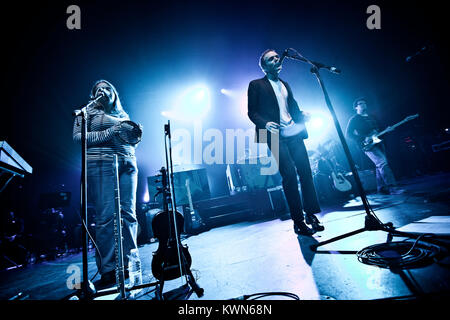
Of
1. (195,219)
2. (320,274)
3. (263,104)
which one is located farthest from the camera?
(195,219)

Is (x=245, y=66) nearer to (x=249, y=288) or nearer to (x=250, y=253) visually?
(x=250, y=253)

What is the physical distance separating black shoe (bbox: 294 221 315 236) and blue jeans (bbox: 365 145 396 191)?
3.45 metres

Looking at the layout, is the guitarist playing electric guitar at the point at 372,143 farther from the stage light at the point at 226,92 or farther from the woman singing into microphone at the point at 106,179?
the woman singing into microphone at the point at 106,179

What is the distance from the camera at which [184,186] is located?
18.5 feet

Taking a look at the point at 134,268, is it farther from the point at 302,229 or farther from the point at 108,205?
the point at 302,229

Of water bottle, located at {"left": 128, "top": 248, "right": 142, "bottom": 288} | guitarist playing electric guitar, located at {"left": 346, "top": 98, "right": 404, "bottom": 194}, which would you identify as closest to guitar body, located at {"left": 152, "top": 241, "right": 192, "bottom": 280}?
water bottle, located at {"left": 128, "top": 248, "right": 142, "bottom": 288}

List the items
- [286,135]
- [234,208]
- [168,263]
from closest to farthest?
[168,263] < [286,135] < [234,208]

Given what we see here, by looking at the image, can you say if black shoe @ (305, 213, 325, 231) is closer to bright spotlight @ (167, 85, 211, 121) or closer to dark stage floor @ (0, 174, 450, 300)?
dark stage floor @ (0, 174, 450, 300)

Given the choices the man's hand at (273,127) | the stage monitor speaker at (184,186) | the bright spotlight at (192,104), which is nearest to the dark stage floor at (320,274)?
the man's hand at (273,127)

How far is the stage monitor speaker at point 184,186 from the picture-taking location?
549 centimetres

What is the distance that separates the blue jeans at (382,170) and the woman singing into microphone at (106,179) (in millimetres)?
5047

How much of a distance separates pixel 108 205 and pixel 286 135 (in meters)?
2.01

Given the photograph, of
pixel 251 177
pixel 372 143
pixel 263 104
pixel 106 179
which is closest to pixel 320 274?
pixel 263 104

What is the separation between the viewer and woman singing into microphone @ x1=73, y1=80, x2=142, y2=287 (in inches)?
71.1
